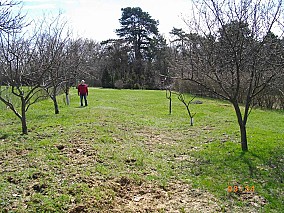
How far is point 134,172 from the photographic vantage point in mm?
5500

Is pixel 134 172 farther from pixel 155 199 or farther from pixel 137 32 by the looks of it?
pixel 137 32

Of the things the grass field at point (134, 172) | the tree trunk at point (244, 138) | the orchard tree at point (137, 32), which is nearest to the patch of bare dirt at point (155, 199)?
the grass field at point (134, 172)

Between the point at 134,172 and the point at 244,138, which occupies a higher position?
the point at 244,138

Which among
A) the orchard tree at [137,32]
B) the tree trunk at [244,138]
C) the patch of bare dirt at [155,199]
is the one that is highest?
the orchard tree at [137,32]

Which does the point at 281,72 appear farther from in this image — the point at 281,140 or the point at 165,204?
the point at 165,204

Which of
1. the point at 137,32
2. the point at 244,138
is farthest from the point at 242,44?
the point at 137,32

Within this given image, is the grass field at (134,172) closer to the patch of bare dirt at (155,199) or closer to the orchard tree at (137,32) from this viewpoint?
the patch of bare dirt at (155,199)

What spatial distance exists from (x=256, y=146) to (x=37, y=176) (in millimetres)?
5780

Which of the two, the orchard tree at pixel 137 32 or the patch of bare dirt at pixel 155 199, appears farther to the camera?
the orchard tree at pixel 137 32

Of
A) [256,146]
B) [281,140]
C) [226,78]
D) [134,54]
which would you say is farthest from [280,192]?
[134,54]

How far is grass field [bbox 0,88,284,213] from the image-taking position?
13.9ft

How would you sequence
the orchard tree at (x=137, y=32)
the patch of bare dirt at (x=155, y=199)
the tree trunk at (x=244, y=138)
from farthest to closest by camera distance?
the orchard tree at (x=137, y=32), the tree trunk at (x=244, y=138), the patch of bare dirt at (x=155, y=199)

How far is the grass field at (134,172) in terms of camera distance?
4.23m

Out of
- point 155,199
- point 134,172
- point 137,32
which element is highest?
point 137,32
